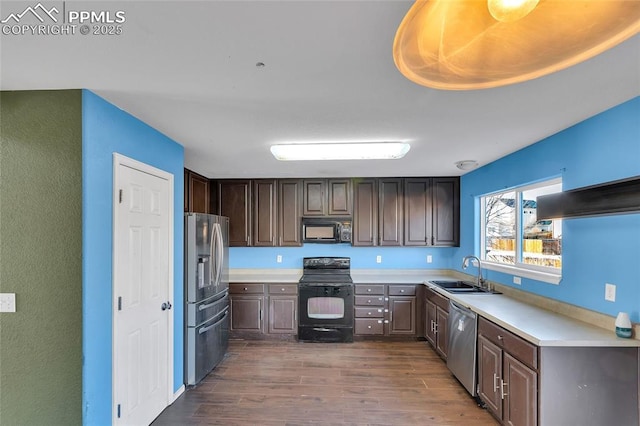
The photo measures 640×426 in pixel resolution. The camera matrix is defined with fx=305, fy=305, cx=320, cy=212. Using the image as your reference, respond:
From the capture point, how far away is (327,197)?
15.0 ft

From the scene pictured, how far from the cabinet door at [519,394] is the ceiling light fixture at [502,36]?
6.53ft

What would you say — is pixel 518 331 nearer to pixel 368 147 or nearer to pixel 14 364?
pixel 368 147

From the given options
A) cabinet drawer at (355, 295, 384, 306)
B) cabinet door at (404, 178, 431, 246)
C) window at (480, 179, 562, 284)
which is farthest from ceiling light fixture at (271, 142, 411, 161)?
cabinet drawer at (355, 295, 384, 306)

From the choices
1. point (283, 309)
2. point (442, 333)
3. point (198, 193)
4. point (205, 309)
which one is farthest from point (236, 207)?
point (442, 333)

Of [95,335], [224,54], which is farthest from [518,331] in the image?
[95,335]

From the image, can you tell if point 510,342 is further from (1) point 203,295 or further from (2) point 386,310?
(1) point 203,295

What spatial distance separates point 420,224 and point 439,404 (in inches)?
95.4

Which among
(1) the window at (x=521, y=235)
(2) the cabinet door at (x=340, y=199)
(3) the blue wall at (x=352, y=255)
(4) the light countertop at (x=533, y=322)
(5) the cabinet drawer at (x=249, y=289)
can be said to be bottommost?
(5) the cabinet drawer at (x=249, y=289)

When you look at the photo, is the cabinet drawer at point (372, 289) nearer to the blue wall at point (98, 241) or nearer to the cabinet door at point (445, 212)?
the cabinet door at point (445, 212)

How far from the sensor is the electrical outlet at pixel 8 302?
1.71 m

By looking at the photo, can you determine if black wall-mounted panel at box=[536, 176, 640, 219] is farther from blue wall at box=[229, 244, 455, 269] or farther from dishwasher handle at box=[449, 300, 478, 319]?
blue wall at box=[229, 244, 455, 269]

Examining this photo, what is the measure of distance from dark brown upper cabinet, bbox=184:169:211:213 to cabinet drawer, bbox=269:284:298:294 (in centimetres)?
148

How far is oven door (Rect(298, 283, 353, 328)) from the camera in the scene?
4215 mm

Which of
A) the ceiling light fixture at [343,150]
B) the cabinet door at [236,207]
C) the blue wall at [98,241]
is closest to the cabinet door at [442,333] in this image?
the ceiling light fixture at [343,150]
